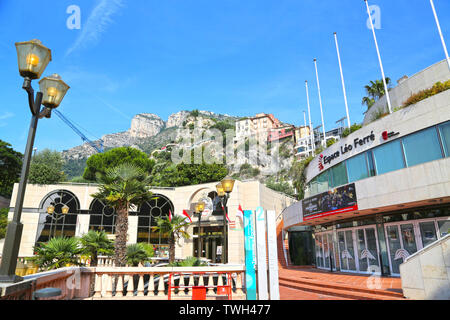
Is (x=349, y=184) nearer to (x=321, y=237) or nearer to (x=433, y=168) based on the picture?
(x=433, y=168)

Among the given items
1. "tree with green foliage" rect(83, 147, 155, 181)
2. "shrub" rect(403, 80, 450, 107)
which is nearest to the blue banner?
"shrub" rect(403, 80, 450, 107)

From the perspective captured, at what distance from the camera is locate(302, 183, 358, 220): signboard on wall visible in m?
15.8

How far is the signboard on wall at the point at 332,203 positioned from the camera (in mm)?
15766

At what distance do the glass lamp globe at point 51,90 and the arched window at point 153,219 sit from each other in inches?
1206

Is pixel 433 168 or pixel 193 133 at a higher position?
pixel 193 133

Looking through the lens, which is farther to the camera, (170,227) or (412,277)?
(170,227)

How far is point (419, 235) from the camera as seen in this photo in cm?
1398

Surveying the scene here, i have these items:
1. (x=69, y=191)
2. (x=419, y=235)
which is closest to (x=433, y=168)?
(x=419, y=235)

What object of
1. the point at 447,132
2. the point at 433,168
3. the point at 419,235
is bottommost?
the point at 419,235

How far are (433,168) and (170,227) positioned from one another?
19.0 m

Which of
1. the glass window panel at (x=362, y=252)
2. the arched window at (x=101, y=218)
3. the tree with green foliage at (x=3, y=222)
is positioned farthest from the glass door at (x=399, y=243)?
the tree with green foliage at (x=3, y=222)
